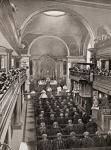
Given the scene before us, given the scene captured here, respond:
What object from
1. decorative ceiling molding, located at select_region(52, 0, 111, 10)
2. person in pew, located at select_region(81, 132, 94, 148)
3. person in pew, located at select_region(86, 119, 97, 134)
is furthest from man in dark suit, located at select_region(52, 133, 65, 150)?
decorative ceiling molding, located at select_region(52, 0, 111, 10)

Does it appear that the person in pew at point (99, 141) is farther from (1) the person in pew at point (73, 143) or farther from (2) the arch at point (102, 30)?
(2) the arch at point (102, 30)

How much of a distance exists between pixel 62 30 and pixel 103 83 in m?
14.3

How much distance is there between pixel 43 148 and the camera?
8.80 metres

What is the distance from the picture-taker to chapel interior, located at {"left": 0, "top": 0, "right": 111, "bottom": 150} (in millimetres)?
9055

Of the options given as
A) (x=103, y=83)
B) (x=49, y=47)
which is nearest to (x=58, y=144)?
(x=103, y=83)

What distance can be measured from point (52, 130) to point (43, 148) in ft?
7.71

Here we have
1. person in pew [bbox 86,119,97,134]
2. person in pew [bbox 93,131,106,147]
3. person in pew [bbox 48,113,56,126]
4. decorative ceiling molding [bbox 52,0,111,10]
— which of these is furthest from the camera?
decorative ceiling molding [bbox 52,0,111,10]

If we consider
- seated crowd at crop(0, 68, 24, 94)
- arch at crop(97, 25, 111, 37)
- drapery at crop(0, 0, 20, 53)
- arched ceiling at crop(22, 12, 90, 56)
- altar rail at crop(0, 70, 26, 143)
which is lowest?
altar rail at crop(0, 70, 26, 143)

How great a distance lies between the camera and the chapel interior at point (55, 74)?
29.7 ft

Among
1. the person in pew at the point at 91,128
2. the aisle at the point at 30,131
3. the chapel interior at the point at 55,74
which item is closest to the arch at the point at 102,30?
the chapel interior at the point at 55,74

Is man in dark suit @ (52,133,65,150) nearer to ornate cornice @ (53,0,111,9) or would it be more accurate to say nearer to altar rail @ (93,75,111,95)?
altar rail @ (93,75,111,95)

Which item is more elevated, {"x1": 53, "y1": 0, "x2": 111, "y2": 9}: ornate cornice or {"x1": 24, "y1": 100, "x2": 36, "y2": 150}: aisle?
{"x1": 53, "y1": 0, "x2": 111, "y2": 9}: ornate cornice

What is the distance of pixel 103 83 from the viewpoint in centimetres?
1283

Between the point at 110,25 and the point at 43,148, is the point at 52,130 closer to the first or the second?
the point at 43,148
